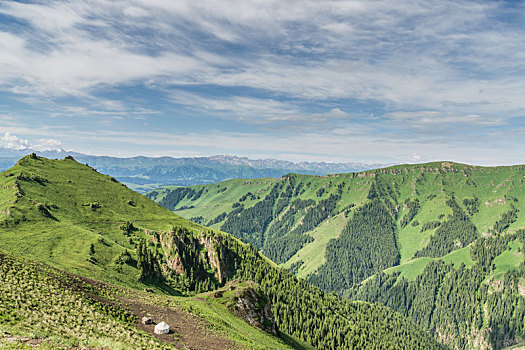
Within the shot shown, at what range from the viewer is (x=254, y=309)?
90.6 meters

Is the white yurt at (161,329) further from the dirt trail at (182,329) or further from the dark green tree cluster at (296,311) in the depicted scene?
the dark green tree cluster at (296,311)

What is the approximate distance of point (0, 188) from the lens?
499 ft

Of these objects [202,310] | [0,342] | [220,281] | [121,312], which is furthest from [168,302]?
[220,281]

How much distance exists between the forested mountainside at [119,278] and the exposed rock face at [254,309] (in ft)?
2.16

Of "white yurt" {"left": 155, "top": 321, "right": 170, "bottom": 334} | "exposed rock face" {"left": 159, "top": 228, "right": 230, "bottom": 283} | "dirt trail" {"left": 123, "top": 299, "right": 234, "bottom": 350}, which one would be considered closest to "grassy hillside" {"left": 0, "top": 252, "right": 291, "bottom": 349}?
"dirt trail" {"left": 123, "top": 299, "right": 234, "bottom": 350}

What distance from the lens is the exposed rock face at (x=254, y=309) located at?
284ft

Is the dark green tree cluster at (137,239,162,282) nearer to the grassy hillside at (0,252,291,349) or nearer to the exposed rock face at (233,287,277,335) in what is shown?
the exposed rock face at (233,287,277,335)

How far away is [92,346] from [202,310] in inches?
1581

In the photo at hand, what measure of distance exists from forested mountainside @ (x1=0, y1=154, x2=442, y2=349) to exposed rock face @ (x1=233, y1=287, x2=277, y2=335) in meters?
0.66

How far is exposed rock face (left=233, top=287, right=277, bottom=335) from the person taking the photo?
86500mm

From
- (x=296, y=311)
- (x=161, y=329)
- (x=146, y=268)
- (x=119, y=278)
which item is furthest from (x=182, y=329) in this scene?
(x=296, y=311)

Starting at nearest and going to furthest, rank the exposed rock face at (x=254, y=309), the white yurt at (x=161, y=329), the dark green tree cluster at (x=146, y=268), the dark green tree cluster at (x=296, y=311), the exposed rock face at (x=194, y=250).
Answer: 1. the white yurt at (x=161, y=329)
2. the exposed rock face at (x=254, y=309)
3. the dark green tree cluster at (x=146, y=268)
4. the exposed rock face at (x=194, y=250)
5. the dark green tree cluster at (x=296, y=311)

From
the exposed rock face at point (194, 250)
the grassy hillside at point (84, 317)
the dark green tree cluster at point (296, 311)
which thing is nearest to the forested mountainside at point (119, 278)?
the grassy hillside at point (84, 317)

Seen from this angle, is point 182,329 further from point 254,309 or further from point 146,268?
point 146,268
